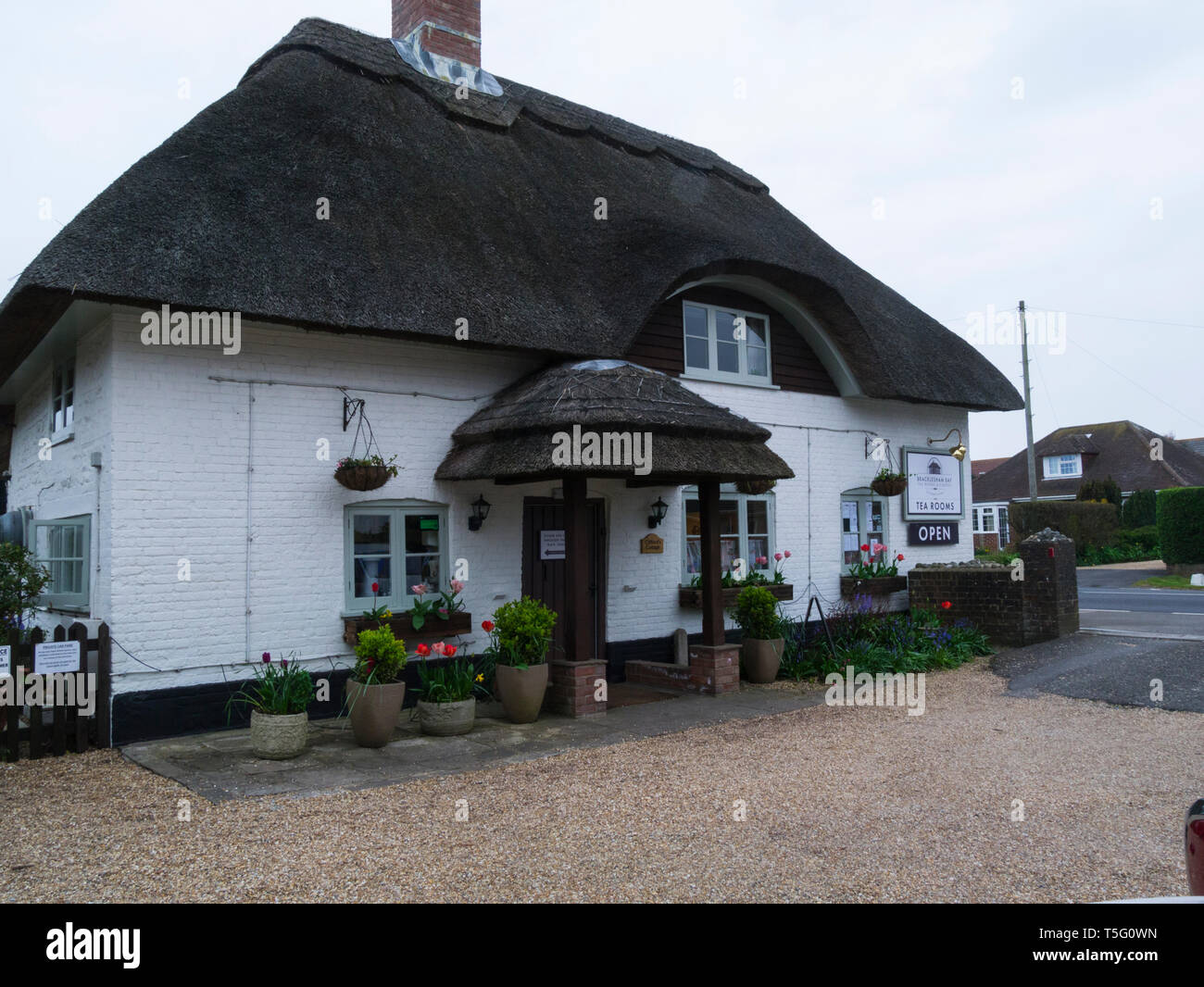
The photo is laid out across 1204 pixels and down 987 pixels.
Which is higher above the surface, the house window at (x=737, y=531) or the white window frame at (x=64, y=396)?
the white window frame at (x=64, y=396)

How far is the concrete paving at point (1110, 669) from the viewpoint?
9.33 meters

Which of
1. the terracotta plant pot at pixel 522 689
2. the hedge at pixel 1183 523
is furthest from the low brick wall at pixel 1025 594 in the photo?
the hedge at pixel 1183 523

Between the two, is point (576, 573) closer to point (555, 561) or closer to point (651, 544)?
point (555, 561)

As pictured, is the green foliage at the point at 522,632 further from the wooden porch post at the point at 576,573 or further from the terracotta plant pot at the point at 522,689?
the wooden porch post at the point at 576,573

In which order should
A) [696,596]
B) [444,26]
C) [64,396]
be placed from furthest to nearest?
[444,26], [696,596], [64,396]

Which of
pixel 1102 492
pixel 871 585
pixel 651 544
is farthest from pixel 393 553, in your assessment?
pixel 1102 492

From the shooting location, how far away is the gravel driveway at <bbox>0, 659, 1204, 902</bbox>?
4.39 metres

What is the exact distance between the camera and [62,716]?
7117 mm

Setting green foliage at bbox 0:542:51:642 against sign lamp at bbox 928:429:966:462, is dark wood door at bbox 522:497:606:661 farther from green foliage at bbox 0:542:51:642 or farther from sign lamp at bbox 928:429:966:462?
sign lamp at bbox 928:429:966:462

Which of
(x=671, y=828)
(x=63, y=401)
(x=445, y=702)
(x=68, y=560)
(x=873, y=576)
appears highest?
(x=63, y=401)

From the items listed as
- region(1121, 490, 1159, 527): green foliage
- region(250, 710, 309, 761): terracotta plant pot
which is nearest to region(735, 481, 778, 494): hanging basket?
region(250, 710, 309, 761): terracotta plant pot

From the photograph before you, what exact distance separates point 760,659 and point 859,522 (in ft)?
12.6

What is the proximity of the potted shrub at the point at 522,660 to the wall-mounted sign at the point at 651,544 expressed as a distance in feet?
8.63
